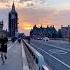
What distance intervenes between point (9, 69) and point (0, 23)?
3193 cm

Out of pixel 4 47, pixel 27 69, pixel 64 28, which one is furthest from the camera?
pixel 64 28

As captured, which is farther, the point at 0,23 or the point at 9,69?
the point at 0,23

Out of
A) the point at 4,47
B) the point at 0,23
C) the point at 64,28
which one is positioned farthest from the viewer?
the point at 64,28

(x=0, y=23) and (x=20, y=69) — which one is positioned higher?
(x=0, y=23)

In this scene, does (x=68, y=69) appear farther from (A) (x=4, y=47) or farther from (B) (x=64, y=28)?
(B) (x=64, y=28)

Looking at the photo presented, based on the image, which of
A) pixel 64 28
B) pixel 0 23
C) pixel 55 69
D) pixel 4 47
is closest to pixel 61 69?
pixel 55 69

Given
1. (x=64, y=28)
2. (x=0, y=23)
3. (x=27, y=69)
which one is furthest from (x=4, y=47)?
(x=64, y=28)

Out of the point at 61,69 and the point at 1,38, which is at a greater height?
the point at 1,38

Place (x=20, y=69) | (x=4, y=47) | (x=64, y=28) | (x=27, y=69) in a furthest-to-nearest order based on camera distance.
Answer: (x=64, y=28) → (x=4, y=47) → (x=20, y=69) → (x=27, y=69)

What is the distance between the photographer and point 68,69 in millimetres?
23172

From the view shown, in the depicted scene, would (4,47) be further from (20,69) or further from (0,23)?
(0,23)

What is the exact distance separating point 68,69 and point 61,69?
18.5 inches

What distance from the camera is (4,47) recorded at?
87.7 ft

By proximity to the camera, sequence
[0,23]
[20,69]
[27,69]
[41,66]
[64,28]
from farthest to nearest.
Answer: [64,28], [0,23], [20,69], [27,69], [41,66]
